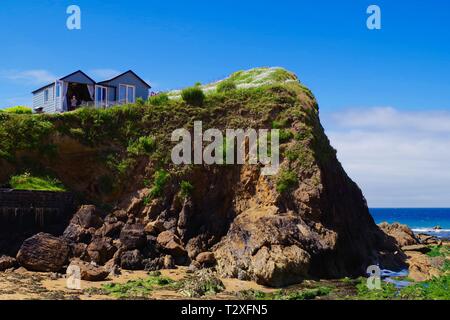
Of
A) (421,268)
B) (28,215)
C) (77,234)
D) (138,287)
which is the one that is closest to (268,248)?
(138,287)

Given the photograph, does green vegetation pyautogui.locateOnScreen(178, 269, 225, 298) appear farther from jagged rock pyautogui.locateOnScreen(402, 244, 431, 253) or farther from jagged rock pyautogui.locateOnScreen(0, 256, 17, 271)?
jagged rock pyautogui.locateOnScreen(402, 244, 431, 253)

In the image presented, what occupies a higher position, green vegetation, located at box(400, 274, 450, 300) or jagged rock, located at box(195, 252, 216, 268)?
jagged rock, located at box(195, 252, 216, 268)

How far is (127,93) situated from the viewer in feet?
136

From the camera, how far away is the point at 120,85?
1618 inches

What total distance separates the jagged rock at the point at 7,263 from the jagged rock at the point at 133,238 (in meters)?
5.37

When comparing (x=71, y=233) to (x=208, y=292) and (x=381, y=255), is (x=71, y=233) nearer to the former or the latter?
(x=208, y=292)

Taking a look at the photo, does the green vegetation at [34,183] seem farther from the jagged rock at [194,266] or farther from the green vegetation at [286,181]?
the green vegetation at [286,181]

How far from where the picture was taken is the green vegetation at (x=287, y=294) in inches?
874

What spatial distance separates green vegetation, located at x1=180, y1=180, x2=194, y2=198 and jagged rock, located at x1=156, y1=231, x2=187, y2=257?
11.1 feet

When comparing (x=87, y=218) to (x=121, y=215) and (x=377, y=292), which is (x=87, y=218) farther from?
(x=377, y=292)

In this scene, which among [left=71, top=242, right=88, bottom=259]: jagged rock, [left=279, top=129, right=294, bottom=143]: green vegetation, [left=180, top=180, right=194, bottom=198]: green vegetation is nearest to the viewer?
[left=71, top=242, right=88, bottom=259]: jagged rock

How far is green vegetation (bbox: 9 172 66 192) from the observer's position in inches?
1199

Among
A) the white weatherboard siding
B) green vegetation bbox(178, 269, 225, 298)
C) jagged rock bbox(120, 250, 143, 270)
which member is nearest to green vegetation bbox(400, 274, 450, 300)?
green vegetation bbox(178, 269, 225, 298)

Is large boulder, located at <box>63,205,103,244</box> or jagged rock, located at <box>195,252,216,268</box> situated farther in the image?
large boulder, located at <box>63,205,103,244</box>
